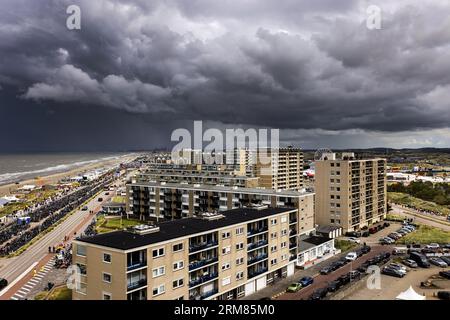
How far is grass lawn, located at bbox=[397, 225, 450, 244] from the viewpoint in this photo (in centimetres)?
6898

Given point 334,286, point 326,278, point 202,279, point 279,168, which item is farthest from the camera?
point 279,168

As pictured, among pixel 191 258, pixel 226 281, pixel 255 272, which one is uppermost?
pixel 191 258

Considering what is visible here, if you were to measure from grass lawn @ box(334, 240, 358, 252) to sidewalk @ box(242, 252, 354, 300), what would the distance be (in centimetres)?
769

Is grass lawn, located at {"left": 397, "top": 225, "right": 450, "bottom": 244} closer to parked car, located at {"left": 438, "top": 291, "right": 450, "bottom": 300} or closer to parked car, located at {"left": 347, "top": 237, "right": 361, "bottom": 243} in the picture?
parked car, located at {"left": 347, "top": 237, "right": 361, "bottom": 243}

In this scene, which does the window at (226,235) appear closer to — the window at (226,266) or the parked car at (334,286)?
the window at (226,266)

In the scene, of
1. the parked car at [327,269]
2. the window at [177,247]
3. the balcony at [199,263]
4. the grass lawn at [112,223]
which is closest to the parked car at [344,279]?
the parked car at [327,269]

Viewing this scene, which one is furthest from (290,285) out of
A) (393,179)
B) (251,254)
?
(393,179)

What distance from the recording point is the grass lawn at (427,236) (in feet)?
226

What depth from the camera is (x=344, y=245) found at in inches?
2618

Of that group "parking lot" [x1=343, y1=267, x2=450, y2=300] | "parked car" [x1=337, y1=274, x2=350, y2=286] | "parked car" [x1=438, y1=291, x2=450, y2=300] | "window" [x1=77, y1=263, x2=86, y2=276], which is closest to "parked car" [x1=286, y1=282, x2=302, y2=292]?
"parked car" [x1=337, y1=274, x2=350, y2=286]

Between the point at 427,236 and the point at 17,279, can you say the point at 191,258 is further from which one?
the point at 427,236

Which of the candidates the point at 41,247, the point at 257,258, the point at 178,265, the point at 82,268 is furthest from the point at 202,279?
the point at 41,247

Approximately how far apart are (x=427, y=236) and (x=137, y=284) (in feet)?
205

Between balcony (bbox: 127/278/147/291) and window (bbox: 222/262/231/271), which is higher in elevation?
balcony (bbox: 127/278/147/291)
